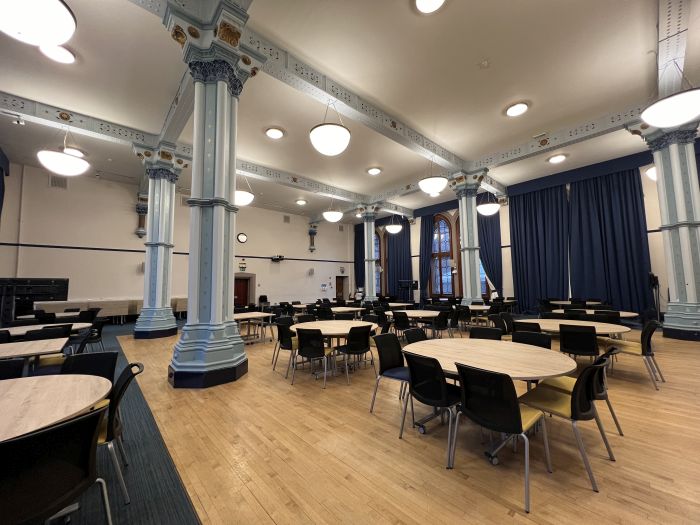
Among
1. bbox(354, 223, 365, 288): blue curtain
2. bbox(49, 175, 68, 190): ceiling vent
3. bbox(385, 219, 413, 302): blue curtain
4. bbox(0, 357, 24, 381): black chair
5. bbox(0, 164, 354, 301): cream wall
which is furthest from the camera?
bbox(354, 223, 365, 288): blue curtain

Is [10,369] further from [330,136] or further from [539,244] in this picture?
[539,244]

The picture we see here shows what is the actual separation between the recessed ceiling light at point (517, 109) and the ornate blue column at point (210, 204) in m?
5.22

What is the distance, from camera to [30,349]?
2.99 meters

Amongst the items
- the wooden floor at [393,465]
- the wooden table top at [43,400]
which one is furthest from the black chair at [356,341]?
the wooden table top at [43,400]

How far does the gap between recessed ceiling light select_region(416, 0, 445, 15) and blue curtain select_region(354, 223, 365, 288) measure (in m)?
13.1

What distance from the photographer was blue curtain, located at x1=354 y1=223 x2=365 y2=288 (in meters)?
16.8

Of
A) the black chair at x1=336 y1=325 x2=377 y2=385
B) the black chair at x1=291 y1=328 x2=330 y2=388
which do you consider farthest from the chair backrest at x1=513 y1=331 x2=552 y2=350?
the black chair at x1=291 y1=328 x2=330 y2=388

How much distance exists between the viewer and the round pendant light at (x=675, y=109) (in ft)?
11.8

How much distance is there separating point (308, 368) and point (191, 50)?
4829mm

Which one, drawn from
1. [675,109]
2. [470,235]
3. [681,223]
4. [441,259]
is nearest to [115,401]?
[675,109]

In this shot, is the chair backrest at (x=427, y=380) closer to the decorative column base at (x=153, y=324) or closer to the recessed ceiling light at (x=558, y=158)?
the decorative column base at (x=153, y=324)

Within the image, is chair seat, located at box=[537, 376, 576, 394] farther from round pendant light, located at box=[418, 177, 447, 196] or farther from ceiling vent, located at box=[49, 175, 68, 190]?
ceiling vent, located at box=[49, 175, 68, 190]

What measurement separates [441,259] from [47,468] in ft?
44.2

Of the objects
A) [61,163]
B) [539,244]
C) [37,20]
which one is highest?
[37,20]
